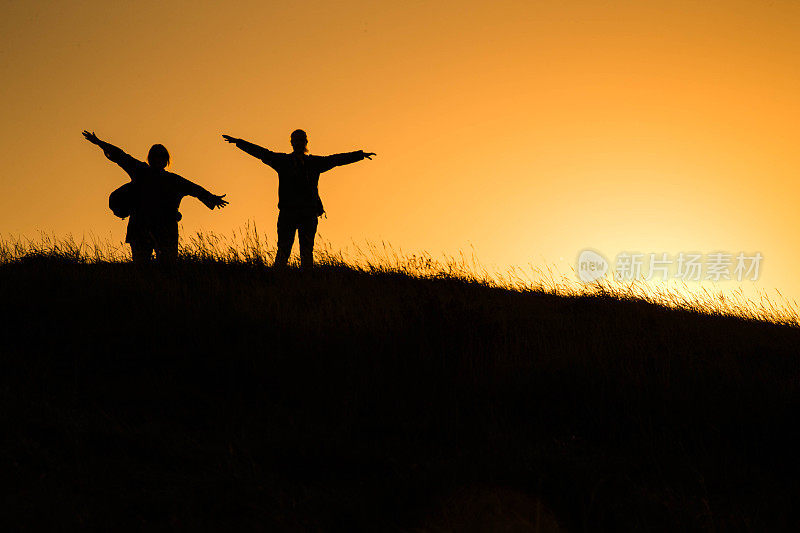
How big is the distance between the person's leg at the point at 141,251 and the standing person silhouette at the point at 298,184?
154 cm

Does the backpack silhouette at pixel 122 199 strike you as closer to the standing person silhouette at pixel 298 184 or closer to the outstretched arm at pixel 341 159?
the standing person silhouette at pixel 298 184

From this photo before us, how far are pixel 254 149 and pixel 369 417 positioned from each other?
5256 mm

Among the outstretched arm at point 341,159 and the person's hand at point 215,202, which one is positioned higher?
the outstretched arm at point 341,159

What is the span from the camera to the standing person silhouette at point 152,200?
7327 mm

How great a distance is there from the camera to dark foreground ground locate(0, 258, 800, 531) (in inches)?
106

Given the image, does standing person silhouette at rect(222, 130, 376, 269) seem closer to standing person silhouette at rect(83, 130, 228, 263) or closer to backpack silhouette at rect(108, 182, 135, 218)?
standing person silhouette at rect(83, 130, 228, 263)

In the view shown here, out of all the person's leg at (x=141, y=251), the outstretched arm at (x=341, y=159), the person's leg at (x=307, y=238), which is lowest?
the person's leg at (x=141, y=251)

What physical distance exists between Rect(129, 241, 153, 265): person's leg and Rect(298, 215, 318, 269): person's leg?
186cm

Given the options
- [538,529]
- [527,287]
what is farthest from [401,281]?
[538,529]

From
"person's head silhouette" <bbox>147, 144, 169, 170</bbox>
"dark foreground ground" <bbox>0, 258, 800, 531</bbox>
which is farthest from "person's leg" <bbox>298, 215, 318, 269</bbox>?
"dark foreground ground" <bbox>0, 258, 800, 531</bbox>

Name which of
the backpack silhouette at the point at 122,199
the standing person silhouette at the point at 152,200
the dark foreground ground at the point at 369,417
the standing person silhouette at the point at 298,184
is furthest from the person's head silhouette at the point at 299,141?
the dark foreground ground at the point at 369,417

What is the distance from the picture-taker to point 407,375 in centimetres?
416

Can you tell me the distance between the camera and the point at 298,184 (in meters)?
8.06

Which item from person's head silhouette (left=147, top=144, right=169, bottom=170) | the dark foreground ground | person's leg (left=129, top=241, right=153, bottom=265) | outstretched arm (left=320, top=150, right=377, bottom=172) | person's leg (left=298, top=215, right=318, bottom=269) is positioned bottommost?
the dark foreground ground
